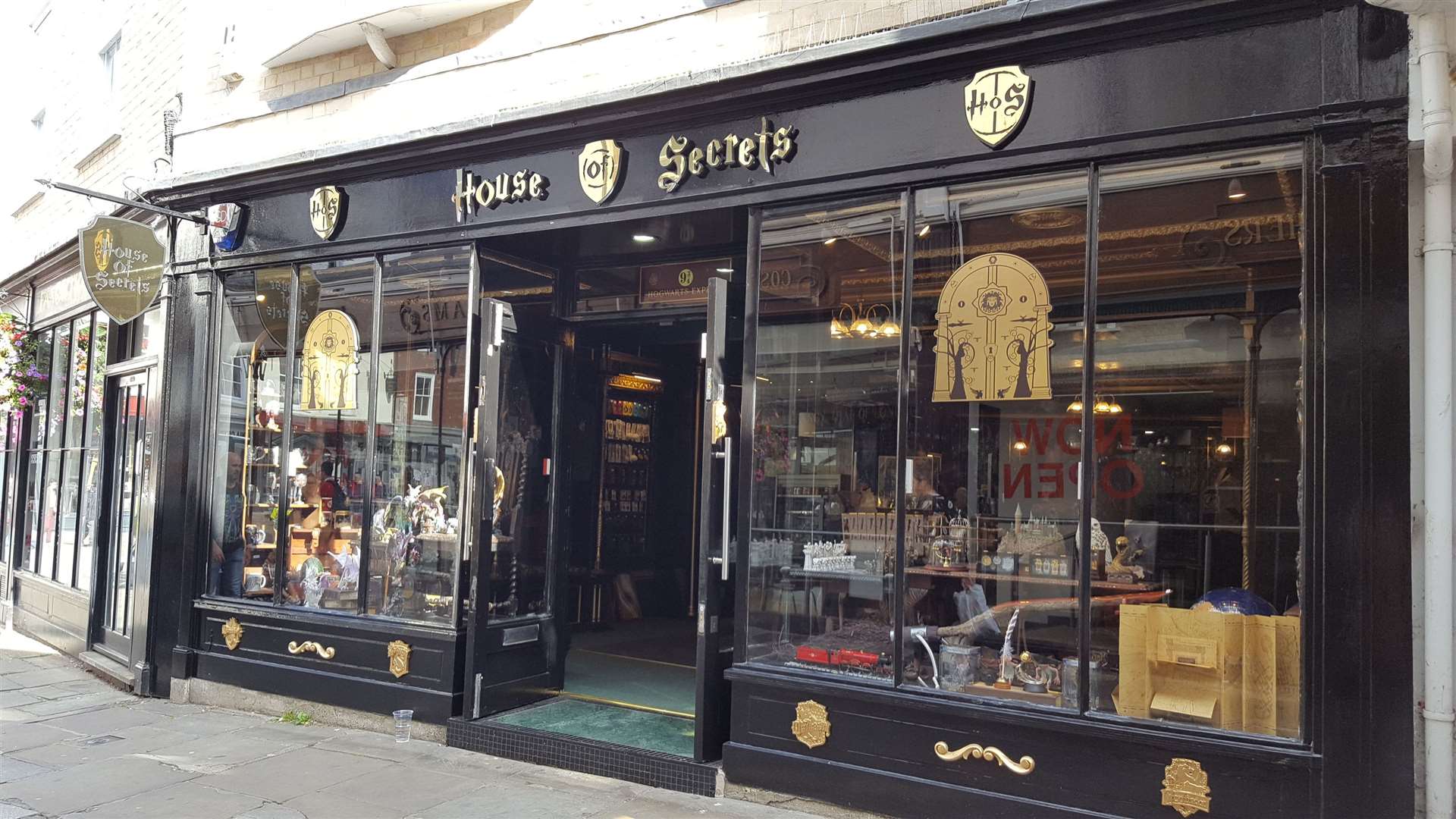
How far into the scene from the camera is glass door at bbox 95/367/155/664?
30.3 ft

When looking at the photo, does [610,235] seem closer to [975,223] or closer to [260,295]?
[975,223]

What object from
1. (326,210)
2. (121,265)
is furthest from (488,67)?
(121,265)

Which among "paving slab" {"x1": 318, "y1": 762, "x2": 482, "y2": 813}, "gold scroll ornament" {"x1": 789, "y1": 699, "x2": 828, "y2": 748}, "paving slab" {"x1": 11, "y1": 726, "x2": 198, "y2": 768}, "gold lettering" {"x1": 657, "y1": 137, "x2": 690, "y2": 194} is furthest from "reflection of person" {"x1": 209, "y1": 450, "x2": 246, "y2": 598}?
"gold scroll ornament" {"x1": 789, "y1": 699, "x2": 828, "y2": 748}

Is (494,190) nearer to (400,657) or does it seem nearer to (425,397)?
(425,397)

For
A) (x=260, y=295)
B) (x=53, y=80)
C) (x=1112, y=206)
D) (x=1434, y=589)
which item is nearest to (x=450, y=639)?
(x=260, y=295)

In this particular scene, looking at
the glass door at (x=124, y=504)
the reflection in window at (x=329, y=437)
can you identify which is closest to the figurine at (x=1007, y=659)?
the reflection in window at (x=329, y=437)

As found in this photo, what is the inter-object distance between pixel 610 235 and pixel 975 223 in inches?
112

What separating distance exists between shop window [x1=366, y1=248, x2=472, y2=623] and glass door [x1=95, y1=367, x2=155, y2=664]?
296cm

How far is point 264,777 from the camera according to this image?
6125 mm

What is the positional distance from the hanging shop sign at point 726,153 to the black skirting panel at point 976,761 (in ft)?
9.94

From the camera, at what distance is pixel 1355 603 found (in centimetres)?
418

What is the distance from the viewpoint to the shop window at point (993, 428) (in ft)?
17.1

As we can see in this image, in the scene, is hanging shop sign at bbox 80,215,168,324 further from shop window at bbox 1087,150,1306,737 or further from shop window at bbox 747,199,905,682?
shop window at bbox 1087,150,1306,737

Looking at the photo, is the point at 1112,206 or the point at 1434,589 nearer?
the point at 1434,589
